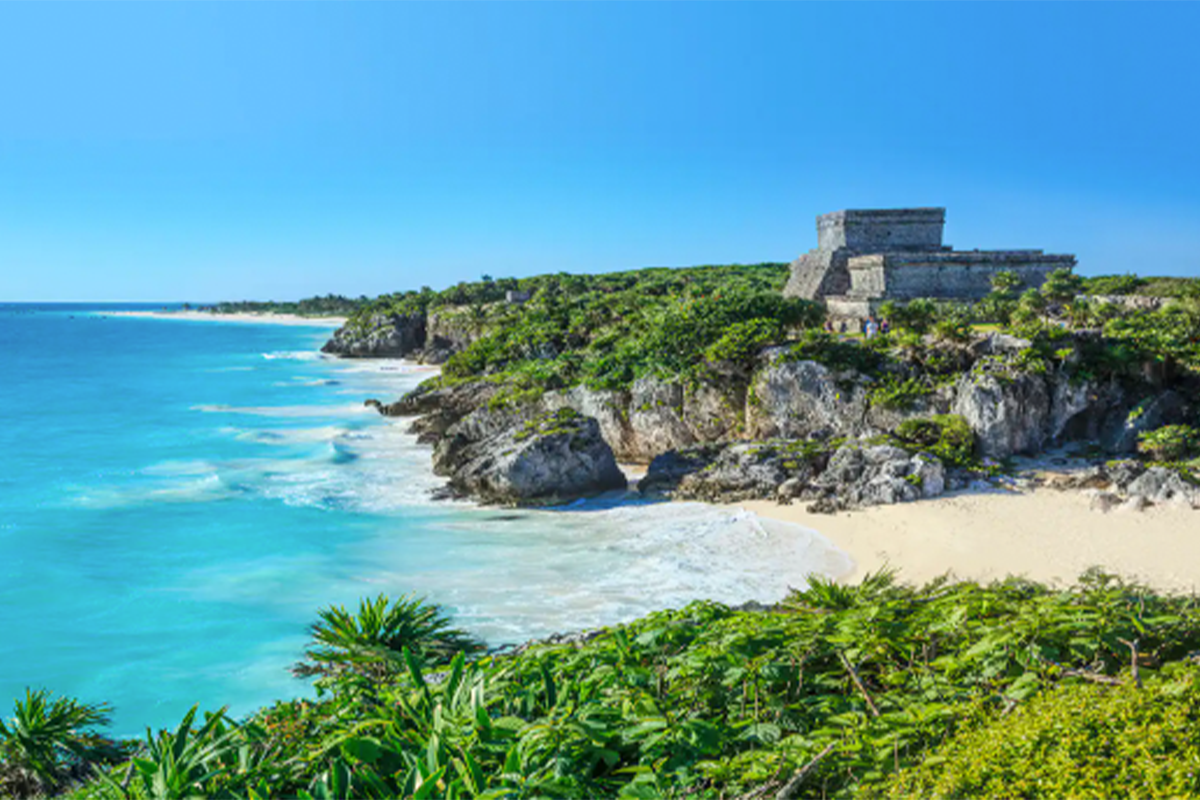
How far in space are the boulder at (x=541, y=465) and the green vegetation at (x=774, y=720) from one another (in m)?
13.1

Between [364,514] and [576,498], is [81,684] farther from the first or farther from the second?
[576,498]

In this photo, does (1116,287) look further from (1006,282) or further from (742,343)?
(742,343)

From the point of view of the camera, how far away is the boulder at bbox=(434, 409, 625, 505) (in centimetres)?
1827

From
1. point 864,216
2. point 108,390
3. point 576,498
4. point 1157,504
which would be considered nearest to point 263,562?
point 576,498

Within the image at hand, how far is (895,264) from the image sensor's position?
30234 millimetres

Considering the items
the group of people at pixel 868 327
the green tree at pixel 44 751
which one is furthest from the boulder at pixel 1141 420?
the green tree at pixel 44 751

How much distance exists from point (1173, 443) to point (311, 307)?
166 m

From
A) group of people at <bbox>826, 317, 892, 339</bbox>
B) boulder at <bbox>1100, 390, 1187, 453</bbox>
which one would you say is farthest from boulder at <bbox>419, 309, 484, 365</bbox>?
boulder at <bbox>1100, 390, 1187, 453</bbox>

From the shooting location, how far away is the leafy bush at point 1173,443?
1711 centimetres

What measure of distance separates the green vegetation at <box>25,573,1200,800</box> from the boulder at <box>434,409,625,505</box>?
43.1 feet

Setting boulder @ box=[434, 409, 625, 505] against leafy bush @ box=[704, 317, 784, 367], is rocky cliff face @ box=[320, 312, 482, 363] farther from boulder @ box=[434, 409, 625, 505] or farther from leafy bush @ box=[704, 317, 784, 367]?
boulder @ box=[434, 409, 625, 505]

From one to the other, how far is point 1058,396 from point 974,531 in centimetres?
687

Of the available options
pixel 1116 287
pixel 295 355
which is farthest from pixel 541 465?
pixel 295 355

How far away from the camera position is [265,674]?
11227 millimetres
